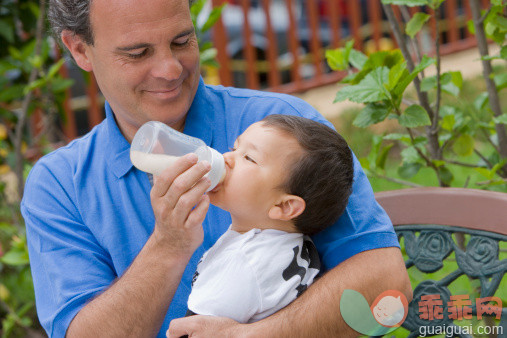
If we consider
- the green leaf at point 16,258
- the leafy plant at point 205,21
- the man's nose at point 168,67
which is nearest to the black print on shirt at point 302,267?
the man's nose at point 168,67

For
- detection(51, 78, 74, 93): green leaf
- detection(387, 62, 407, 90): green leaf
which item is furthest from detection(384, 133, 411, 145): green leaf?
detection(51, 78, 74, 93): green leaf

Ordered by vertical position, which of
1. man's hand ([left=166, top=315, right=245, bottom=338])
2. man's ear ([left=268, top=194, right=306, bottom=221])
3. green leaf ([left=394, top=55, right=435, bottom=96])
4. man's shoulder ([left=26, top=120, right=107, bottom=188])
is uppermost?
green leaf ([left=394, top=55, right=435, bottom=96])

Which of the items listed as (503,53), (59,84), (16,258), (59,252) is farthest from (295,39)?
(59,252)

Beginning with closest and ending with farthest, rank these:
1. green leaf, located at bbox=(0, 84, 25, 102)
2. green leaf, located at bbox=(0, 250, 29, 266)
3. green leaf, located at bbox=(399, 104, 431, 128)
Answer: green leaf, located at bbox=(399, 104, 431, 128) < green leaf, located at bbox=(0, 250, 29, 266) < green leaf, located at bbox=(0, 84, 25, 102)

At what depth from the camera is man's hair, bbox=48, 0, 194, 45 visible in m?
1.90

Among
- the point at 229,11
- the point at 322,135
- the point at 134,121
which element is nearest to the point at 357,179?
the point at 322,135

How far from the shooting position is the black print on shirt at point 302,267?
1.61m

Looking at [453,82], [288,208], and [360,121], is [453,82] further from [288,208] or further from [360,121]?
[288,208]

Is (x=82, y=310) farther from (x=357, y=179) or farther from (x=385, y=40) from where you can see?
(x=385, y=40)

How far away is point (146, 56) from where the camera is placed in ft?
6.04

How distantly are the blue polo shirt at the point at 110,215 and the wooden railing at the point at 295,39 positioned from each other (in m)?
2.89

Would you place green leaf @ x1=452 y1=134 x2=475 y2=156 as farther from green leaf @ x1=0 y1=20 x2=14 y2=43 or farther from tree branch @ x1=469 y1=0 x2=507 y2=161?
A: green leaf @ x1=0 y1=20 x2=14 y2=43

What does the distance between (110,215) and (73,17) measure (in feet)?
1.97

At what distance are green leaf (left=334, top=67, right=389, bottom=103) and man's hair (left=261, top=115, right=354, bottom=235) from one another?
1.04 feet
